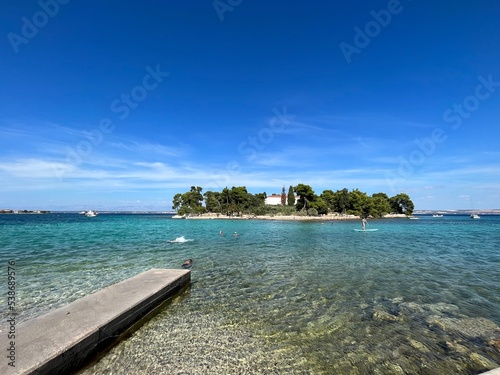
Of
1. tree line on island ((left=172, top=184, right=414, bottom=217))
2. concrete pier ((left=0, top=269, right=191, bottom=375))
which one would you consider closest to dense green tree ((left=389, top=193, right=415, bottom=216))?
tree line on island ((left=172, top=184, right=414, bottom=217))

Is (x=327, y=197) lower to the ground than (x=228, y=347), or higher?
higher

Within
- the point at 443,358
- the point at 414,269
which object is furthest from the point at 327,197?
the point at 443,358

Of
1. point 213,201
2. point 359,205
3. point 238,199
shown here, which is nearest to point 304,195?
point 359,205

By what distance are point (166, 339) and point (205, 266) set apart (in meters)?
9.37

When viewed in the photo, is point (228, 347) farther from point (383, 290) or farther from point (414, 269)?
point (414, 269)

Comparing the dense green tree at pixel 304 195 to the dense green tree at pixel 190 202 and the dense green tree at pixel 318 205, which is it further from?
the dense green tree at pixel 190 202

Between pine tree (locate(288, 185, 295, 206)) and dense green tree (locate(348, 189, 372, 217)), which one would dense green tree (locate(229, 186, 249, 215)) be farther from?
dense green tree (locate(348, 189, 372, 217))

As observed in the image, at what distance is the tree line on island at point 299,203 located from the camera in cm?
13000

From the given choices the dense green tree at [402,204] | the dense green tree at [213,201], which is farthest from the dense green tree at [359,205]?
the dense green tree at [213,201]

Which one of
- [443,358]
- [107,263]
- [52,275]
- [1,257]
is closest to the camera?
[443,358]

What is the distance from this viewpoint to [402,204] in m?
166

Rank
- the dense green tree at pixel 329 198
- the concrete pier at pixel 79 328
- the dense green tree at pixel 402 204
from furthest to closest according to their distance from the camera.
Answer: the dense green tree at pixel 402 204 < the dense green tree at pixel 329 198 < the concrete pier at pixel 79 328

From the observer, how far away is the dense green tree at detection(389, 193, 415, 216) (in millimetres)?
163000

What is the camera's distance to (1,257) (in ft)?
62.9
